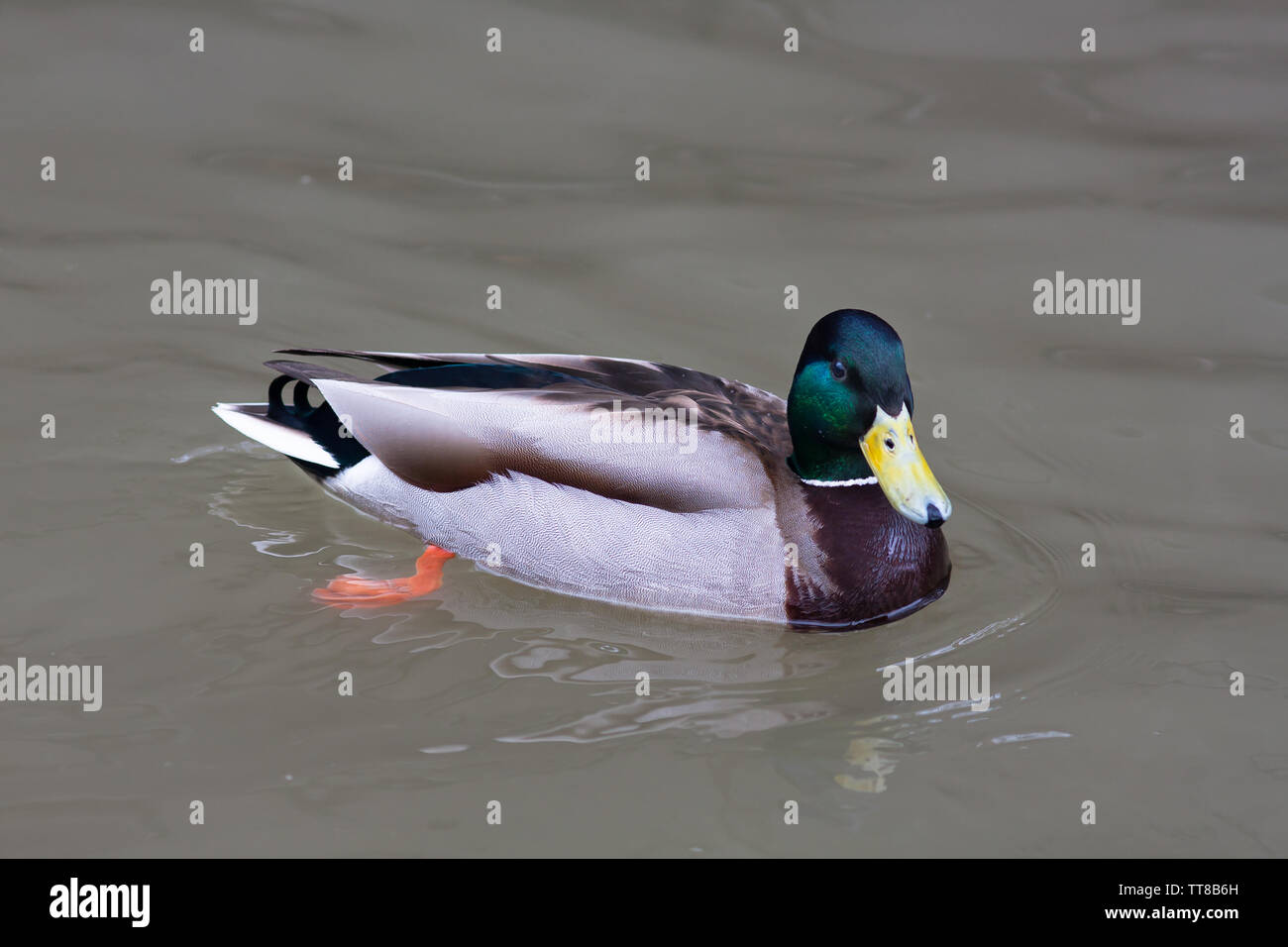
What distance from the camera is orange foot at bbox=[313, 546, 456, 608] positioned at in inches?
243

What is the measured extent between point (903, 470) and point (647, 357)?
8.71 feet

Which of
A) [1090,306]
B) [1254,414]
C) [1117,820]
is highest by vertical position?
[1090,306]

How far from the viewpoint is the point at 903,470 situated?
5.76 metres

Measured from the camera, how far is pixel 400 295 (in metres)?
8.61

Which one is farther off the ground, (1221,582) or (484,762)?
(1221,582)

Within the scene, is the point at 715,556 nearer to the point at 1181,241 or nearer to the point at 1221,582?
the point at 1221,582

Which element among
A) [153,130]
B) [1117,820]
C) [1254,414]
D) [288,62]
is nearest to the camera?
[1117,820]

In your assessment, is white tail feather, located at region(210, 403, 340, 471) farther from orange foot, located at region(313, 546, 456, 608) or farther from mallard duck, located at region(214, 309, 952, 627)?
orange foot, located at region(313, 546, 456, 608)

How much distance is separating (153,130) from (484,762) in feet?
21.2

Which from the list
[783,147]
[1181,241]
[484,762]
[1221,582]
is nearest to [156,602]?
[484,762]

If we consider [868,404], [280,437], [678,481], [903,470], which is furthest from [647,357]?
[903,470]

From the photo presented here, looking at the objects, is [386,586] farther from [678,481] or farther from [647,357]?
[647,357]

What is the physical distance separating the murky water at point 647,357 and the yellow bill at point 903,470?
633mm

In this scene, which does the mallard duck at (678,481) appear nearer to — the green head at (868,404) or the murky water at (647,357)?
the green head at (868,404)
